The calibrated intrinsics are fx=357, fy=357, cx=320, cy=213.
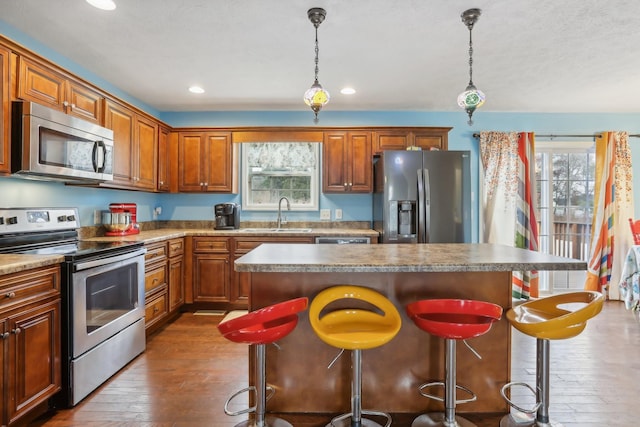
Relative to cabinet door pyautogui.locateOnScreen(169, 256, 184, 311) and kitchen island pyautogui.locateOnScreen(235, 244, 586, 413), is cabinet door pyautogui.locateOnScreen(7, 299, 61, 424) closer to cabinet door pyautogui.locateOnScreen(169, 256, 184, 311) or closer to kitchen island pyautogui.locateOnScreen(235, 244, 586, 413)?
kitchen island pyautogui.locateOnScreen(235, 244, 586, 413)

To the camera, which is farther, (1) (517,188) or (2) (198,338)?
(1) (517,188)

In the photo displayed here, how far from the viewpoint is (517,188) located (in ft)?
14.4

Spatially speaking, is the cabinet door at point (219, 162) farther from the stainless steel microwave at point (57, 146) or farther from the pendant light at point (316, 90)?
the pendant light at point (316, 90)

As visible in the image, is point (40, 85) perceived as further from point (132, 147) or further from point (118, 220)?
point (118, 220)

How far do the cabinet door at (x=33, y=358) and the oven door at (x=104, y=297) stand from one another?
0.10m

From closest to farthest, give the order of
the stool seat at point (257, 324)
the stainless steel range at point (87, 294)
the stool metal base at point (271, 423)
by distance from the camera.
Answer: the stool seat at point (257, 324), the stool metal base at point (271, 423), the stainless steel range at point (87, 294)

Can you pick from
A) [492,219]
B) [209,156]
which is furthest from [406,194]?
[209,156]

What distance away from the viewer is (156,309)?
3260mm

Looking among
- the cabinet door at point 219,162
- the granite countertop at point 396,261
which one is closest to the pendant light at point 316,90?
the granite countertop at point 396,261

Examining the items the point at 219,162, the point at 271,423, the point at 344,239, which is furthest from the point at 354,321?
the point at 219,162

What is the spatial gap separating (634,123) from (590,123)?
56 cm

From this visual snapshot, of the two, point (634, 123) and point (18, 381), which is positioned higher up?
point (634, 123)

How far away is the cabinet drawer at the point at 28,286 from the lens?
168cm

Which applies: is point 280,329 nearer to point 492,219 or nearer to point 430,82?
point 430,82
